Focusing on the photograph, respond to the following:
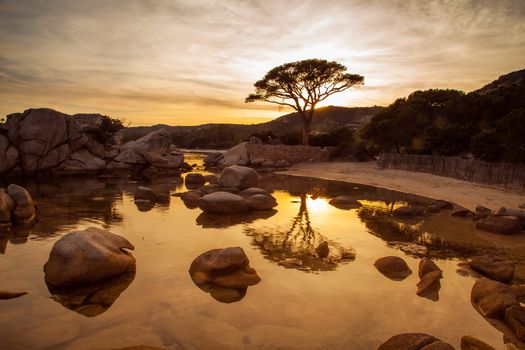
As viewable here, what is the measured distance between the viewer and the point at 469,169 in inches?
906

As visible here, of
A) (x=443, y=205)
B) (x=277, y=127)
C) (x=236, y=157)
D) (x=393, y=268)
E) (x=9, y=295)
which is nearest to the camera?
(x=9, y=295)

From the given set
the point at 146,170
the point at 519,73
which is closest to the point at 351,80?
the point at 146,170

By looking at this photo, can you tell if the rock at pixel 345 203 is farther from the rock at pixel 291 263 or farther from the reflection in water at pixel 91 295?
the reflection in water at pixel 91 295

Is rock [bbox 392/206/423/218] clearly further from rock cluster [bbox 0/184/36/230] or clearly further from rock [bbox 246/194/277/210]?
rock cluster [bbox 0/184/36/230]

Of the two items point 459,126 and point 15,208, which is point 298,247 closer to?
point 15,208

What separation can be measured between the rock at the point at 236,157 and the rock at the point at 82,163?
1630 cm

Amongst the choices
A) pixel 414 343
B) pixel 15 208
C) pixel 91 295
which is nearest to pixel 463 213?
pixel 414 343

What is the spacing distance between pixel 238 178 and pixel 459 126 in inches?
856

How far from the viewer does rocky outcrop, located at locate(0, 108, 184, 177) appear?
2830 cm

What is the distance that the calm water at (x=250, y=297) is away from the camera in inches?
232

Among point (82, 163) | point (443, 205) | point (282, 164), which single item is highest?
point (82, 163)

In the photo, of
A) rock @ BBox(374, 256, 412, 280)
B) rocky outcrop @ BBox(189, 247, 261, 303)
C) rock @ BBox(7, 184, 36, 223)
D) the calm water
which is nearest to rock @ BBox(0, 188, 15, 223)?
rock @ BBox(7, 184, 36, 223)

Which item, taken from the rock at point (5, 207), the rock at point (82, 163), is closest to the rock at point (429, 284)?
the rock at point (5, 207)

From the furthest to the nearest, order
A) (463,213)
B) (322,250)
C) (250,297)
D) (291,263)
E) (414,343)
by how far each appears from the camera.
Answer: (463,213), (322,250), (291,263), (250,297), (414,343)
